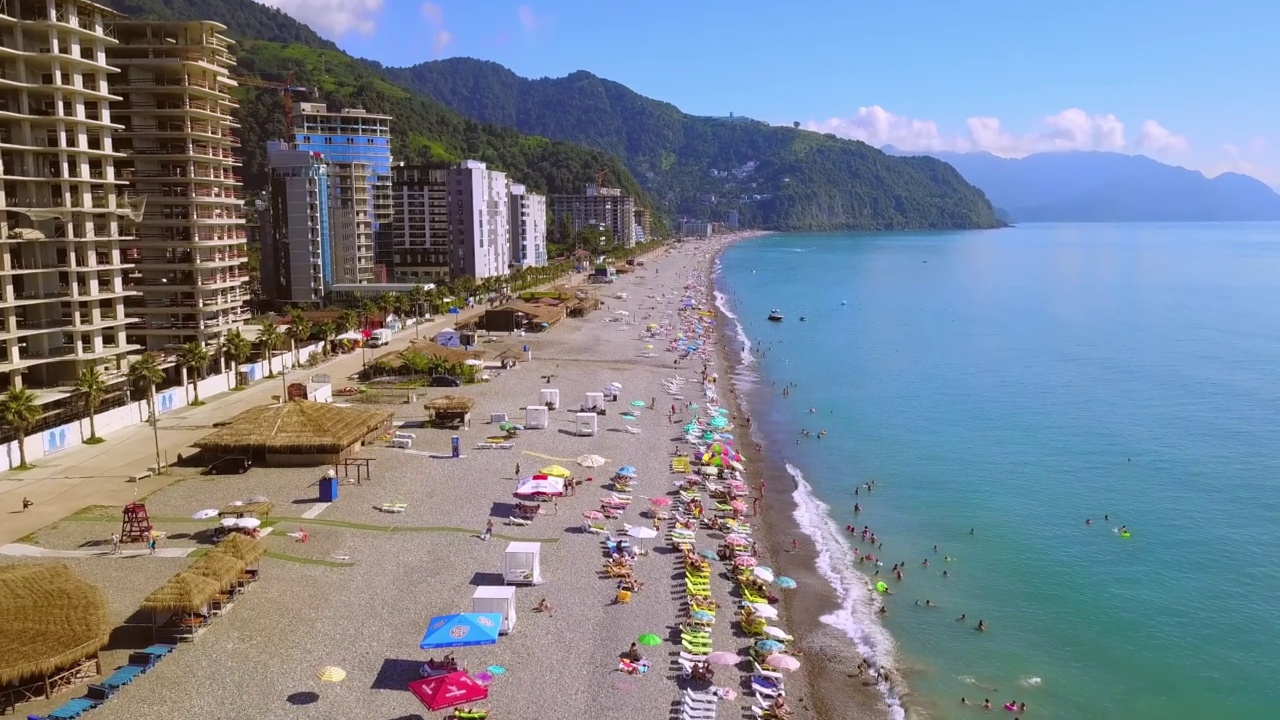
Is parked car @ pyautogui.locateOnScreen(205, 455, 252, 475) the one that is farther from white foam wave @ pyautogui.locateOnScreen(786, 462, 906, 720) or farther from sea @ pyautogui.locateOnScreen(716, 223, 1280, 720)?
sea @ pyautogui.locateOnScreen(716, 223, 1280, 720)

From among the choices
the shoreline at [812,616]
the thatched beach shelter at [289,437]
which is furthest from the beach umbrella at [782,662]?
the thatched beach shelter at [289,437]

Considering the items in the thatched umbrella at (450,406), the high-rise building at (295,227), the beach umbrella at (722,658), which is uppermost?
the high-rise building at (295,227)

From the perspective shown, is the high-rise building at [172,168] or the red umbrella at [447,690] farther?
the high-rise building at [172,168]

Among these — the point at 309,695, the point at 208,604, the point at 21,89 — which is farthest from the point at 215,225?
the point at 309,695

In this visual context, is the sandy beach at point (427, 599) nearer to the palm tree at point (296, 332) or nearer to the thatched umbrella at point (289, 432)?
the thatched umbrella at point (289, 432)

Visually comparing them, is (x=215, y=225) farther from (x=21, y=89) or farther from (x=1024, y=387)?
(x=1024, y=387)

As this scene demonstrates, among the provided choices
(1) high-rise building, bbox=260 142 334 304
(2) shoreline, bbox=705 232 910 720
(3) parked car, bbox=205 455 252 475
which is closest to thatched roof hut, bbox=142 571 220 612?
(3) parked car, bbox=205 455 252 475

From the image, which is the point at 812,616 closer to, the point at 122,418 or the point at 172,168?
the point at 122,418

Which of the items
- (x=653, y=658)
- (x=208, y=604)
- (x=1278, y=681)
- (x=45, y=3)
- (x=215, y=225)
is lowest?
(x=1278, y=681)
